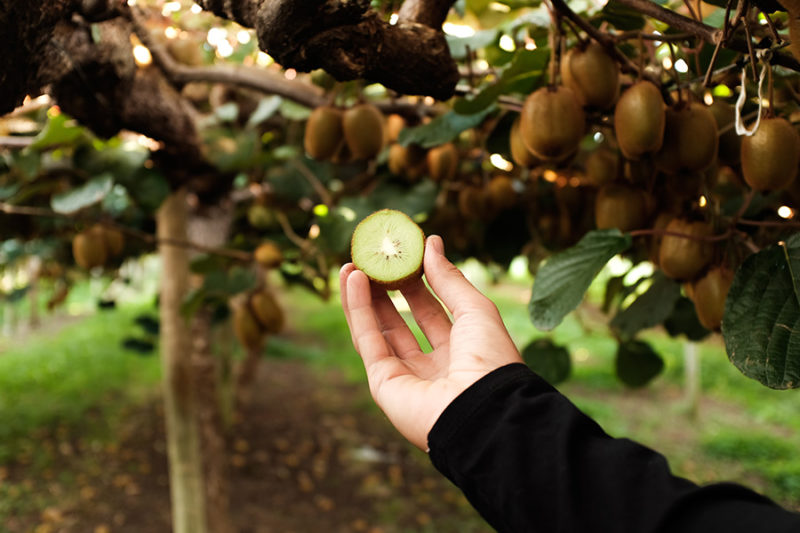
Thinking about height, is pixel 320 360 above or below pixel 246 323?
below

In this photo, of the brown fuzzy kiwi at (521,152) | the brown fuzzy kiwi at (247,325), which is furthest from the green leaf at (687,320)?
the brown fuzzy kiwi at (247,325)

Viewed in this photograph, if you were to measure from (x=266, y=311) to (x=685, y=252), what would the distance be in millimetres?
1172

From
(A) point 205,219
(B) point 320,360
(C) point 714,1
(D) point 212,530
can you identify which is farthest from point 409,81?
(B) point 320,360

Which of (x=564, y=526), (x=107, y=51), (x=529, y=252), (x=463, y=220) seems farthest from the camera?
(x=463, y=220)

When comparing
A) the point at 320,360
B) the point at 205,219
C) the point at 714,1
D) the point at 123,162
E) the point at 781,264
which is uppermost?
the point at 714,1

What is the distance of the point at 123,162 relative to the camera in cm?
150

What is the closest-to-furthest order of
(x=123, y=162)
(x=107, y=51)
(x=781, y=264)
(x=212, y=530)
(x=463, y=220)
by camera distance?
1. (x=781, y=264)
2. (x=107, y=51)
3. (x=123, y=162)
4. (x=463, y=220)
5. (x=212, y=530)

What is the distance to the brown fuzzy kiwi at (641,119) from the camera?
0.75 metres

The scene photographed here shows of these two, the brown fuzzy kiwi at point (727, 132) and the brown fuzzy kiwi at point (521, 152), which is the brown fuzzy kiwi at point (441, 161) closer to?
the brown fuzzy kiwi at point (521, 152)

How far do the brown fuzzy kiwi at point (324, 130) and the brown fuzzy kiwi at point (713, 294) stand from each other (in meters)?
0.75

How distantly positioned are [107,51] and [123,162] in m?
0.52

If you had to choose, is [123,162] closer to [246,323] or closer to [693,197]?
[246,323]

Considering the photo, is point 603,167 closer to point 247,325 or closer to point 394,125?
point 394,125

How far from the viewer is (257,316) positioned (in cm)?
173
